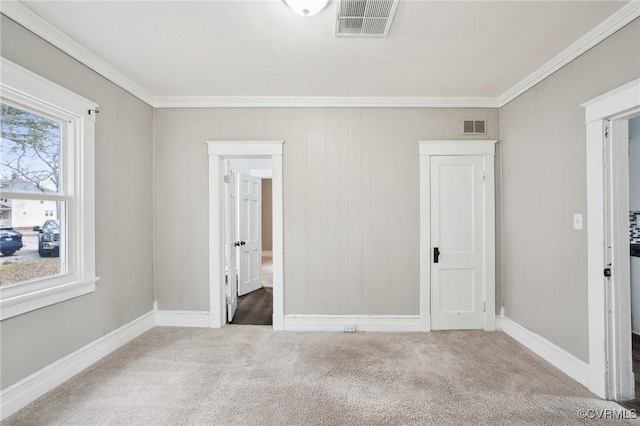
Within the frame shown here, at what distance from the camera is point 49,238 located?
7.23ft

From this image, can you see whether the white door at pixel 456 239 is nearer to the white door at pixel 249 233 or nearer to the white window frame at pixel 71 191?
the white door at pixel 249 233

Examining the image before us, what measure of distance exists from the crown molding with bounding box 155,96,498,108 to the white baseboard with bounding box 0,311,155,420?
2.44 meters

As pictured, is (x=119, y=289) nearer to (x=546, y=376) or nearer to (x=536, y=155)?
(x=546, y=376)

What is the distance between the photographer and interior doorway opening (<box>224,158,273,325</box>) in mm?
3508

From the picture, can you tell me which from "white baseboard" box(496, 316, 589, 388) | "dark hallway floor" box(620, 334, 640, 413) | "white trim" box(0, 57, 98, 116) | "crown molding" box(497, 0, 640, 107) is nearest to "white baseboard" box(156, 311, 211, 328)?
"white trim" box(0, 57, 98, 116)

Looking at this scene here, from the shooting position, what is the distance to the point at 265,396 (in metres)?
2.06

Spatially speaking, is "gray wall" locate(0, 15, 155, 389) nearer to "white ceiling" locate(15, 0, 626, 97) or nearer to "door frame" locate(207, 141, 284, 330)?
"white ceiling" locate(15, 0, 626, 97)

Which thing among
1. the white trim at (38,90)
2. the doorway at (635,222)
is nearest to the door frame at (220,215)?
the white trim at (38,90)

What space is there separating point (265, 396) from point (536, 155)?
3.10m

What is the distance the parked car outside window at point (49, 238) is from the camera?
2.13 m

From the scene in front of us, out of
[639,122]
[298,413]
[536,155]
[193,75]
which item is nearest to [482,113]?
[536,155]

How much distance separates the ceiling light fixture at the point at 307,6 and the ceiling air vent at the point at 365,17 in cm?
13

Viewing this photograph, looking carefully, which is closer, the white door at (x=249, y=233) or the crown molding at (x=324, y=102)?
the crown molding at (x=324, y=102)

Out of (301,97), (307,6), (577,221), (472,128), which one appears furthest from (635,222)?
(307,6)
